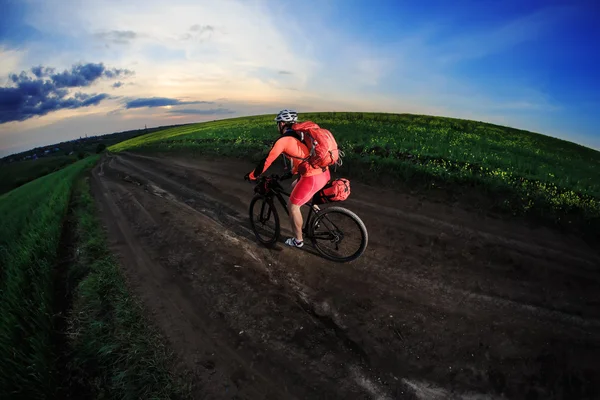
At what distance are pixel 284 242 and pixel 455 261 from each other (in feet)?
11.7

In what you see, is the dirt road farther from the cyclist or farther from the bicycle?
the cyclist

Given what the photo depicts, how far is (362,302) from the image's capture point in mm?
4672

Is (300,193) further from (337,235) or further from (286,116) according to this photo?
(286,116)

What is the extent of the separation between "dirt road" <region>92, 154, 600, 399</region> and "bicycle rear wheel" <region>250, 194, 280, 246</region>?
0.86ft

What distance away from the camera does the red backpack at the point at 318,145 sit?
505cm

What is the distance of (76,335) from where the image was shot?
415 centimetres

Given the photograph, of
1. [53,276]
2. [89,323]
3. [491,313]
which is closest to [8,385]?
[89,323]

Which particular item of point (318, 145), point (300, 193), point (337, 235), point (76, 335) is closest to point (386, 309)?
point (337, 235)

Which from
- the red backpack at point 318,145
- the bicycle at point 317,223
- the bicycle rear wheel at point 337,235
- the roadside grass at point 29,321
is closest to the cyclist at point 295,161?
the red backpack at point 318,145

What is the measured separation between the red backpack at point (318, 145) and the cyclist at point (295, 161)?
0.11 m

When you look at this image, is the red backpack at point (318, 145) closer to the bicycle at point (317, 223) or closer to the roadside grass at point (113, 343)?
the bicycle at point (317, 223)

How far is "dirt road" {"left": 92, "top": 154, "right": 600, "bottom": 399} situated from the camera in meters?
3.45

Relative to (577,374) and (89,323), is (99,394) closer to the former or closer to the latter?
(89,323)

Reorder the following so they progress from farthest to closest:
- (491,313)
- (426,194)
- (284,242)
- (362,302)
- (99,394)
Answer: (426,194) → (284,242) → (362,302) → (491,313) → (99,394)
